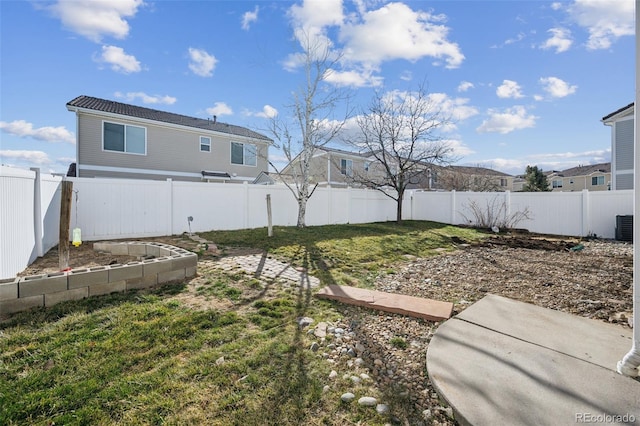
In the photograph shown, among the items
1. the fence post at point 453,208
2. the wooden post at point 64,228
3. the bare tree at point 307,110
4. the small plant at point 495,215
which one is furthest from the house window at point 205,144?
the small plant at point 495,215

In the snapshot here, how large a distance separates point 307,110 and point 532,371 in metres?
10.7

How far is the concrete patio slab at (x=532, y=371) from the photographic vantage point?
1.61 metres

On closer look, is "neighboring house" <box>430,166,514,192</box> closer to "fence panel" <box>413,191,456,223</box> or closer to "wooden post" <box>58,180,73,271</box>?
"fence panel" <box>413,191,456,223</box>

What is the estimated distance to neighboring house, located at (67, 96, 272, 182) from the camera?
42.1 ft

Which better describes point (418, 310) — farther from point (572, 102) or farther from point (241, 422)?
point (572, 102)

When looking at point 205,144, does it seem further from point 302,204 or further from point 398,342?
point 398,342

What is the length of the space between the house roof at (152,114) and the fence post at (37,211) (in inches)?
378

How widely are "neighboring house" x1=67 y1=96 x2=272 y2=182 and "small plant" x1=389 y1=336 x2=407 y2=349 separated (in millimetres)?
9375

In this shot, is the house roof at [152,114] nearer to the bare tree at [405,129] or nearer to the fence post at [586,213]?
the bare tree at [405,129]

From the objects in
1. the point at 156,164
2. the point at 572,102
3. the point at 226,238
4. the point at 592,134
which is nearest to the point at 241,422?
Result: the point at 226,238

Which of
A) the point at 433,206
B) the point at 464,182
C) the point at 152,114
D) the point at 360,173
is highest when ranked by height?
the point at 152,114

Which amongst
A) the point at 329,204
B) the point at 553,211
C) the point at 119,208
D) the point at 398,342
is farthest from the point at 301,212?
the point at 553,211

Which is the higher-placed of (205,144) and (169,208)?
(205,144)

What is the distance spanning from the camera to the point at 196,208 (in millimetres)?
9148
